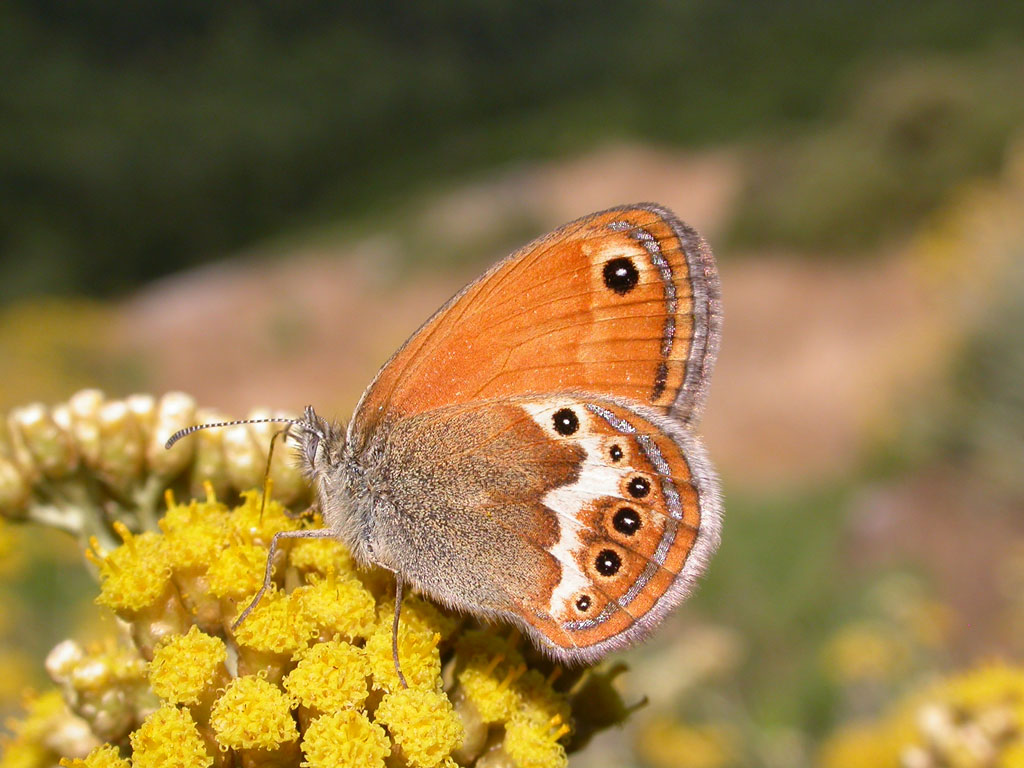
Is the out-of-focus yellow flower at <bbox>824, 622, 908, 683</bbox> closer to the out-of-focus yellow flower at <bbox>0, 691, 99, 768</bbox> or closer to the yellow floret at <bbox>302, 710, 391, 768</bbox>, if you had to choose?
the yellow floret at <bbox>302, 710, 391, 768</bbox>

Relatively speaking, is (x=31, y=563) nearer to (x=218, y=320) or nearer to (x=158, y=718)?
(x=158, y=718)

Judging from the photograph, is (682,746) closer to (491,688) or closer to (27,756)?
(491,688)

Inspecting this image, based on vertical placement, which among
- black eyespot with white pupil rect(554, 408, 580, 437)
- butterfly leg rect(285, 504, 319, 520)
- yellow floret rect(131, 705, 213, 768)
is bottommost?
yellow floret rect(131, 705, 213, 768)

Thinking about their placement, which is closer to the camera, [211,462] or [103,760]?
[103,760]

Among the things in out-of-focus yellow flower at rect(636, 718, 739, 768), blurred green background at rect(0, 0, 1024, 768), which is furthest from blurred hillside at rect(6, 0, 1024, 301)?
out-of-focus yellow flower at rect(636, 718, 739, 768)

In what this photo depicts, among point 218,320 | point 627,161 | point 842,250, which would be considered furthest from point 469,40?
point 842,250

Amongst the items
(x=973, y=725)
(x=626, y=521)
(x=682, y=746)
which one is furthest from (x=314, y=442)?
(x=682, y=746)

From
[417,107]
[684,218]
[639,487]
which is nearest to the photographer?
[639,487]
